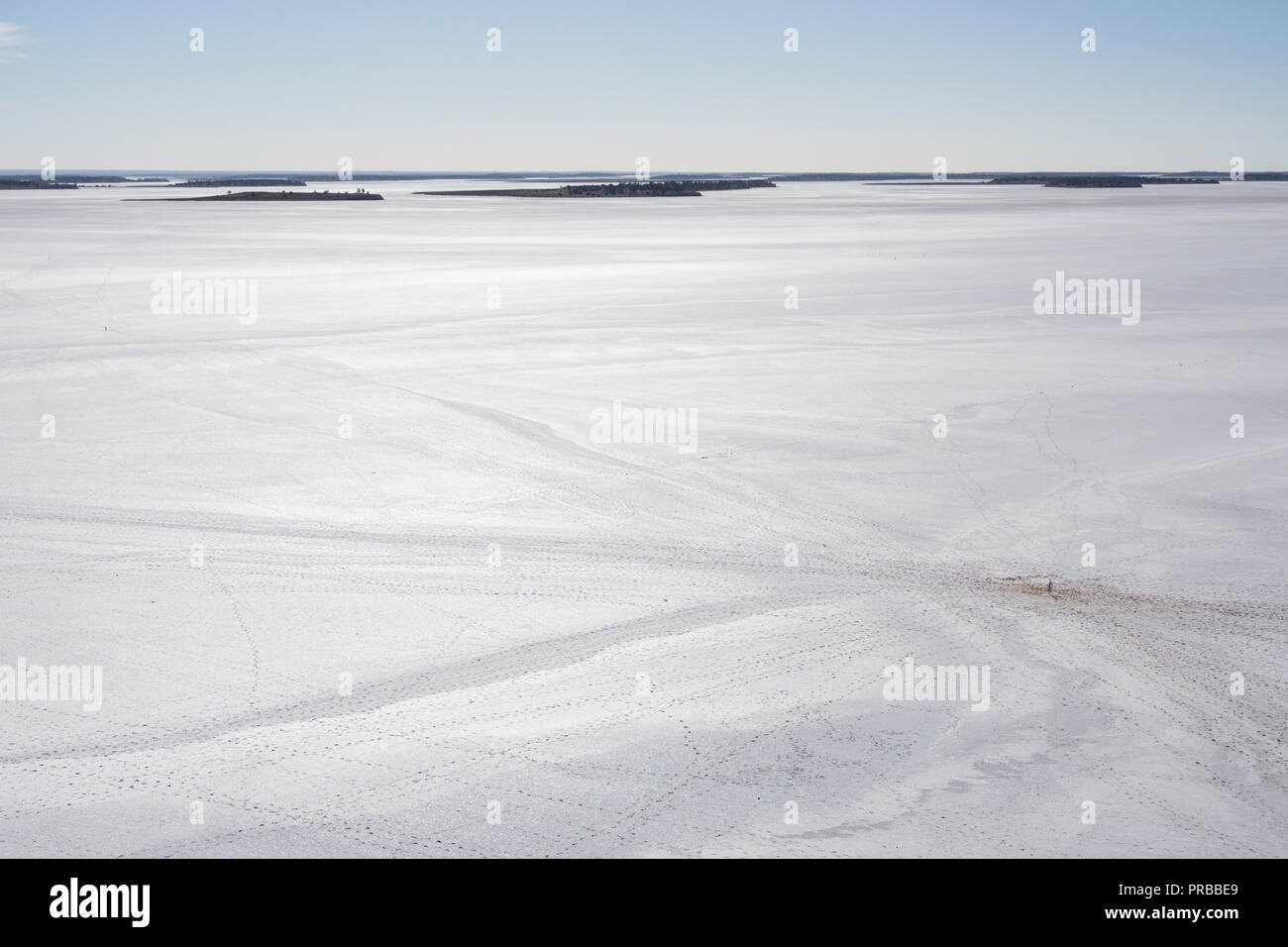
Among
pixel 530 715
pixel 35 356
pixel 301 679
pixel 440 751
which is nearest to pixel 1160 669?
pixel 530 715

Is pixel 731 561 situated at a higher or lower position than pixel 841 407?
lower

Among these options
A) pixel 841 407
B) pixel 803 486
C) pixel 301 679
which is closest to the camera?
pixel 301 679

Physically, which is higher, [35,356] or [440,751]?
[35,356]

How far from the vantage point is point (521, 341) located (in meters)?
16.5

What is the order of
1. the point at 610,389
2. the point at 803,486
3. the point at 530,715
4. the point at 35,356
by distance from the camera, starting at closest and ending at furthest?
1. the point at 530,715
2. the point at 803,486
3. the point at 610,389
4. the point at 35,356

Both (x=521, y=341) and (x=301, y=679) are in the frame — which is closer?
(x=301, y=679)

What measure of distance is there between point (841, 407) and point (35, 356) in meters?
10.7

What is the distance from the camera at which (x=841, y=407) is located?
12.1 meters
